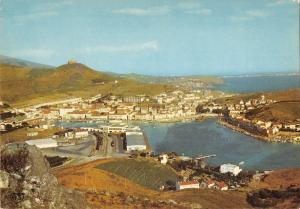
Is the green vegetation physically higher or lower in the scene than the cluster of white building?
lower

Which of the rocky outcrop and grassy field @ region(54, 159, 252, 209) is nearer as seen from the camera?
the rocky outcrop

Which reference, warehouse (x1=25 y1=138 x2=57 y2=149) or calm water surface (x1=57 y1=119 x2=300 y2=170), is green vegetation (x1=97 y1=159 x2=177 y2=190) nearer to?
warehouse (x1=25 y1=138 x2=57 y2=149)

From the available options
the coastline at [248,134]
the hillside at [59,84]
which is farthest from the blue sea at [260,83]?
the hillside at [59,84]

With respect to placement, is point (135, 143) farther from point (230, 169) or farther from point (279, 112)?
point (279, 112)

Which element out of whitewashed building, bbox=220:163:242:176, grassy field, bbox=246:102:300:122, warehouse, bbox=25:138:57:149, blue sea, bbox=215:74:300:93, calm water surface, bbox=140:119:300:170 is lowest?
whitewashed building, bbox=220:163:242:176

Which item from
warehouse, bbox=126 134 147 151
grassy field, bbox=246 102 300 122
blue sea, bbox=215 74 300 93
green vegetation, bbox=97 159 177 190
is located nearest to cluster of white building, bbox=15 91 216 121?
warehouse, bbox=126 134 147 151

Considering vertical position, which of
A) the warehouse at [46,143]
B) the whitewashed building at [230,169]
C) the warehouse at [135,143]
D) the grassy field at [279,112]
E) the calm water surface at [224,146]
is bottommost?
the whitewashed building at [230,169]

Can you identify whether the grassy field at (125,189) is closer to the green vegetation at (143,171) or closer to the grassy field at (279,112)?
the green vegetation at (143,171)
